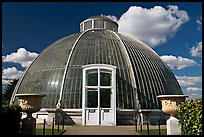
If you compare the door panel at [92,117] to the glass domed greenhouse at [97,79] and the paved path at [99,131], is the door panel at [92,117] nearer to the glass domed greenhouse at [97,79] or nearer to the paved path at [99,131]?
the glass domed greenhouse at [97,79]

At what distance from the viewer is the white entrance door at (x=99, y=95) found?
76.0 ft

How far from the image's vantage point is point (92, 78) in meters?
24.1

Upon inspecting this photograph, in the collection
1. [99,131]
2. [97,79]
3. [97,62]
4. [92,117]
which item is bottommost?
[99,131]

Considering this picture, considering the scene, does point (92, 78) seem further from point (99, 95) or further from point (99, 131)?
point (99, 131)

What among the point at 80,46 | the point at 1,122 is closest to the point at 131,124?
the point at 80,46

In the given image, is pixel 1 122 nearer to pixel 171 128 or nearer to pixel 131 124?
pixel 171 128

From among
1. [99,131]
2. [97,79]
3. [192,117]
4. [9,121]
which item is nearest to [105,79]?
[97,79]

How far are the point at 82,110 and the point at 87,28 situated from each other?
50.4 feet

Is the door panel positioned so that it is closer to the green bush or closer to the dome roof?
the dome roof

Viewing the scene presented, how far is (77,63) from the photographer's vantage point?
26.4 meters

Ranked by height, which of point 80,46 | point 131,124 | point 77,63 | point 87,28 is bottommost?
point 131,124

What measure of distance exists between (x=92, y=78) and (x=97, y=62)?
268 centimetres

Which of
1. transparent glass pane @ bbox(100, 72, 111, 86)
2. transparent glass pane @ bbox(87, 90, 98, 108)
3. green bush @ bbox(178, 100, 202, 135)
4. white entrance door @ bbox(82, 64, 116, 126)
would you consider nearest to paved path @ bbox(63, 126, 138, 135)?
white entrance door @ bbox(82, 64, 116, 126)

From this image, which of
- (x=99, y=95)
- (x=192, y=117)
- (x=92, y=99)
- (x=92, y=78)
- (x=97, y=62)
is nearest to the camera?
(x=192, y=117)
